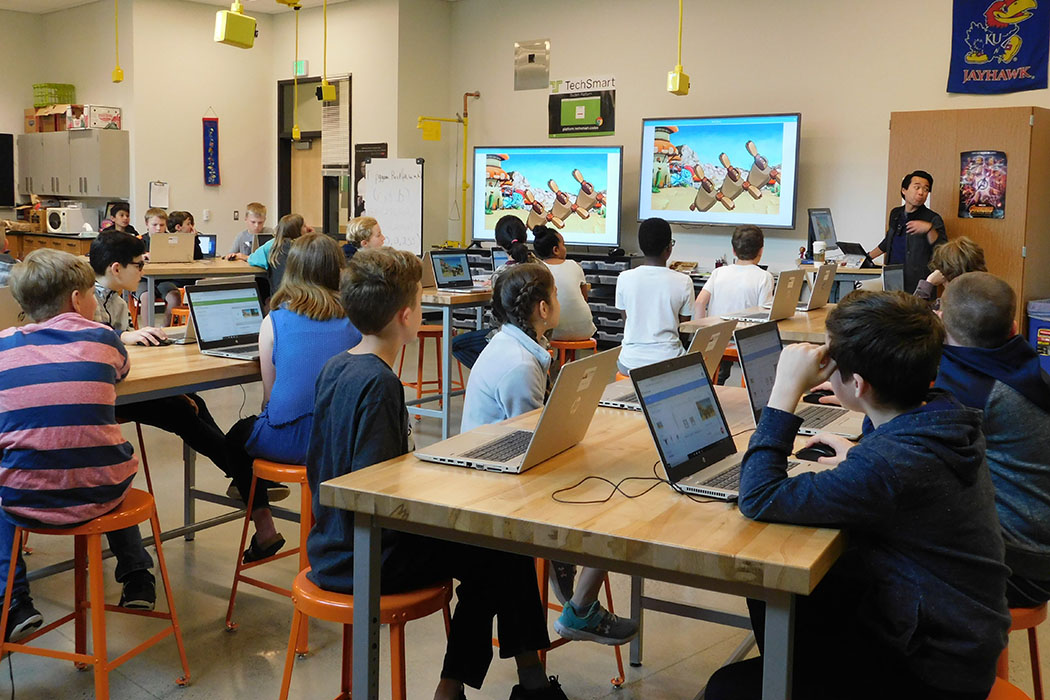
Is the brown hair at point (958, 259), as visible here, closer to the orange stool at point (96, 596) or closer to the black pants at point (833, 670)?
the black pants at point (833, 670)

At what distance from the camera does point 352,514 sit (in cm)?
215

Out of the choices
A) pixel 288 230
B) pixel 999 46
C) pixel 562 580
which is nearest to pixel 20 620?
pixel 562 580

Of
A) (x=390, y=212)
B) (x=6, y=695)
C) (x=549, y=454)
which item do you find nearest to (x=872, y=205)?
(x=390, y=212)

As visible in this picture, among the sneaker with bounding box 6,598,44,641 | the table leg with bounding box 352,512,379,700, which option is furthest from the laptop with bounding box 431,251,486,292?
the table leg with bounding box 352,512,379,700

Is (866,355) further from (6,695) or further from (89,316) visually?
(6,695)

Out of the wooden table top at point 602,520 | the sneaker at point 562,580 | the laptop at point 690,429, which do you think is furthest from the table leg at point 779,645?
the sneaker at point 562,580

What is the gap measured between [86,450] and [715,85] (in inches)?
271

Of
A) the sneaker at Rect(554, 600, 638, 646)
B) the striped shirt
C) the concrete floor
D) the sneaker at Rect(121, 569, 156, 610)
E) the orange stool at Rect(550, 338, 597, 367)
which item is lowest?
the concrete floor

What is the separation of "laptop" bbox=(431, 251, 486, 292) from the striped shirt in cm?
352

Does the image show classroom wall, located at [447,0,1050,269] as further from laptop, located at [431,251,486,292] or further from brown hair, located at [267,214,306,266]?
brown hair, located at [267,214,306,266]

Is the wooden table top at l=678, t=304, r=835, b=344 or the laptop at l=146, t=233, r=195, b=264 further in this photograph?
the laptop at l=146, t=233, r=195, b=264

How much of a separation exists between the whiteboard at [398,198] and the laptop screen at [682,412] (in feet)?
25.9

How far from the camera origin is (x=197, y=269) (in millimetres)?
7176

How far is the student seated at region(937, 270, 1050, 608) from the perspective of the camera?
2.17m
